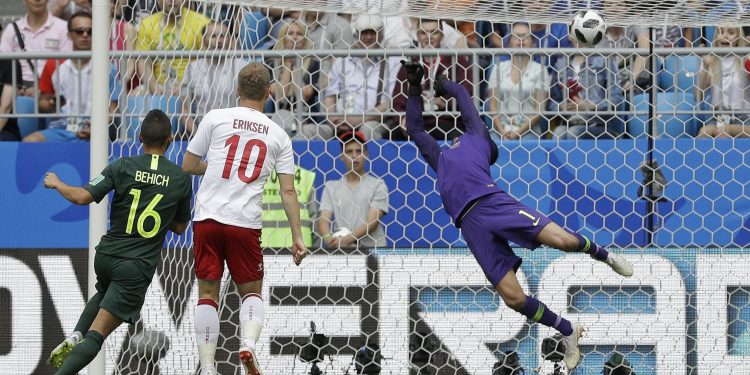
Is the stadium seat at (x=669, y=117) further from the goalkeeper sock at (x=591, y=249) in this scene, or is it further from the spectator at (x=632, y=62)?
the goalkeeper sock at (x=591, y=249)

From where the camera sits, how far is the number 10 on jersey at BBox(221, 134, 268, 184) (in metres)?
6.55

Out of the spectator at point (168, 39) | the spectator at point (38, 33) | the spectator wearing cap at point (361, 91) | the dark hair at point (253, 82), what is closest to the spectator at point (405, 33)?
the spectator wearing cap at point (361, 91)

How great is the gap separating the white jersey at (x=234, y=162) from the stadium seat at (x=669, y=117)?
285cm

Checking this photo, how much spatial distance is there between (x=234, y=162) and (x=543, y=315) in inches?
74.8

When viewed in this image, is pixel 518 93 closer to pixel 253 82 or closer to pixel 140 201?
pixel 253 82

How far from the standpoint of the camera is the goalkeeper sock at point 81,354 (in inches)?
262

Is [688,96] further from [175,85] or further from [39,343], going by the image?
[39,343]

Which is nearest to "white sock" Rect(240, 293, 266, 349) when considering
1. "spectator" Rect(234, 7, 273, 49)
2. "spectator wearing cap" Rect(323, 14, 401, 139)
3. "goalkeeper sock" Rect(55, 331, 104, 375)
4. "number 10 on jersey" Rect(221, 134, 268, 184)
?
"number 10 on jersey" Rect(221, 134, 268, 184)

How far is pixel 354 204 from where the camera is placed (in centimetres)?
832

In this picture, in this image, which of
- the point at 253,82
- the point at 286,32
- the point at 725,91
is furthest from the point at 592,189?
the point at 253,82

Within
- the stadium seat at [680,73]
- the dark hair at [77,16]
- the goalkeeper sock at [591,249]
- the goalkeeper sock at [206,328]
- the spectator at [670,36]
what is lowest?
the goalkeeper sock at [206,328]

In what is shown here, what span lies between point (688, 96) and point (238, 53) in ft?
9.69

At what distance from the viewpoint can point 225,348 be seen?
7871mm

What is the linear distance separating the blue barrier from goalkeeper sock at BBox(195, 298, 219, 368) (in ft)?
5.93
